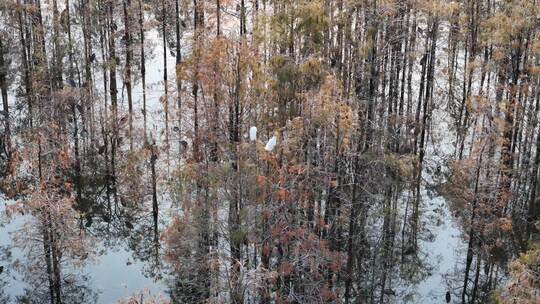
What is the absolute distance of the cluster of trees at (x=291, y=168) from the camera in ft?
69.4

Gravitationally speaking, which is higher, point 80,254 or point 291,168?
point 291,168

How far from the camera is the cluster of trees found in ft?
69.4

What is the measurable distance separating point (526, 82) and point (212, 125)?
661 inches

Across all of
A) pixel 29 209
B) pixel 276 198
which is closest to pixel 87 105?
pixel 29 209

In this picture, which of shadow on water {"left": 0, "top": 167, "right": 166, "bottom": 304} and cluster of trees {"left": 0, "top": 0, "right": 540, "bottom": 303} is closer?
cluster of trees {"left": 0, "top": 0, "right": 540, "bottom": 303}

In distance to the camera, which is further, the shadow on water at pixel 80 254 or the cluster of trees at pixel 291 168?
the shadow on water at pixel 80 254

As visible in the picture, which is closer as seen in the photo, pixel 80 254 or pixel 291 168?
pixel 291 168

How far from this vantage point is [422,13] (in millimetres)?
32938

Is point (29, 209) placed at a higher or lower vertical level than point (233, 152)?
lower

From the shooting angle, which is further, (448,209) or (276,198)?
(448,209)

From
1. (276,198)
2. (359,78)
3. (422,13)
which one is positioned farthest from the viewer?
(422,13)

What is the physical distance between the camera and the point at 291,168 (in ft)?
67.9

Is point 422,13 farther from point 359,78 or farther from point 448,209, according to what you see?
point 448,209

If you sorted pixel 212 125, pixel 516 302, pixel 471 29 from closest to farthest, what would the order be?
pixel 516 302 < pixel 212 125 < pixel 471 29
